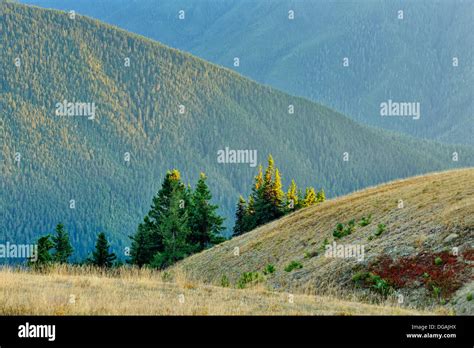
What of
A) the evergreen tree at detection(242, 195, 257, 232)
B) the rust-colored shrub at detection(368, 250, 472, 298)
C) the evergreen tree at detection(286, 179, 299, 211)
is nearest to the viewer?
the rust-colored shrub at detection(368, 250, 472, 298)

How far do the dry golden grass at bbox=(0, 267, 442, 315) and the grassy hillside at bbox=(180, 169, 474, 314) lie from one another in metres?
4.90

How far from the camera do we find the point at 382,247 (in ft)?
104

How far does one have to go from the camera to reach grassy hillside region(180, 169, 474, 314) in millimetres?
26594

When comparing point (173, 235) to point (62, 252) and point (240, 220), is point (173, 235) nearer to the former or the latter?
point (62, 252)

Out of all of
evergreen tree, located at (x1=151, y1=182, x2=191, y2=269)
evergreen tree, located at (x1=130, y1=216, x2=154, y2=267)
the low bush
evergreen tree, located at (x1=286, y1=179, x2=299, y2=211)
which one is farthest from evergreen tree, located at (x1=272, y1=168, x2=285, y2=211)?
the low bush

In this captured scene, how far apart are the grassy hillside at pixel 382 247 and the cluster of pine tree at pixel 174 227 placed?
15.3 meters

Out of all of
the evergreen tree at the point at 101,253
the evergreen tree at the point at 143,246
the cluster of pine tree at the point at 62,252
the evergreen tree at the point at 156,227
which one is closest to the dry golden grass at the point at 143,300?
the cluster of pine tree at the point at 62,252

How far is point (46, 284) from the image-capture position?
23.2m

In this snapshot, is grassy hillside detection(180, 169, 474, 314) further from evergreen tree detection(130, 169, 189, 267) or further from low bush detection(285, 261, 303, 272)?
evergreen tree detection(130, 169, 189, 267)

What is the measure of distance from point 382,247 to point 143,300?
46.6 feet

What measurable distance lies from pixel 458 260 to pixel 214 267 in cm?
2090

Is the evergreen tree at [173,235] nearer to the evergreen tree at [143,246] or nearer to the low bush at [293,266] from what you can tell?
the evergreen tree at [143,246]

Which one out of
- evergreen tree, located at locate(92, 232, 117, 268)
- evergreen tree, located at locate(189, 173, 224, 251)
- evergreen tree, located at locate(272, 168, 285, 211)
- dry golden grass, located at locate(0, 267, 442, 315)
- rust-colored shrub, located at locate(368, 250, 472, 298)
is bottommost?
dry golden grass, located at locate(0, 267, 442, 315)

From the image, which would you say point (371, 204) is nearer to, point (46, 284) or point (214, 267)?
point (214, 267)
